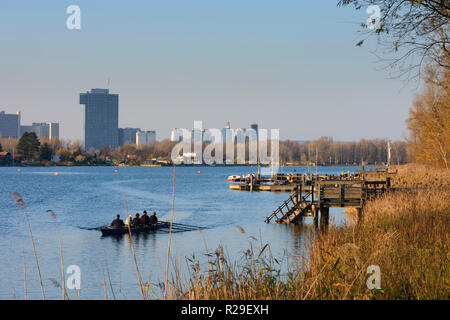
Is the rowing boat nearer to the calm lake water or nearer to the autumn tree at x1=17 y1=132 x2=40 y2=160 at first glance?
the calm lake water

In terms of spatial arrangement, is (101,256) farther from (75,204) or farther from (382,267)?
(75,204)

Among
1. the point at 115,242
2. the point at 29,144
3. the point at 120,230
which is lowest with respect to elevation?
the point at 115,242

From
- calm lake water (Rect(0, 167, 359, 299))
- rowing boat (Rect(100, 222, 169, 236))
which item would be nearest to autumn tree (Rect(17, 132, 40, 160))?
calm lake water (Rect(0, 167, 359, 299))

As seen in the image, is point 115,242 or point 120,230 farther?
point 120,230

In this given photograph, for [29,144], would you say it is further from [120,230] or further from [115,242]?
[115,242]

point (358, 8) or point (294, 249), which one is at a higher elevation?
point (358, 8)

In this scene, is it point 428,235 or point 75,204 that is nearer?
point 428,235

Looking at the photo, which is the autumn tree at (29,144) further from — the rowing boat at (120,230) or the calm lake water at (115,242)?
the rowing boat at (120,230)

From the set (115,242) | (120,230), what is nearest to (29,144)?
(120,230)

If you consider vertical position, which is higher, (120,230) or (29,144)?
(29,144)

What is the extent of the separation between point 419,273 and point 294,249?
1921 cm
